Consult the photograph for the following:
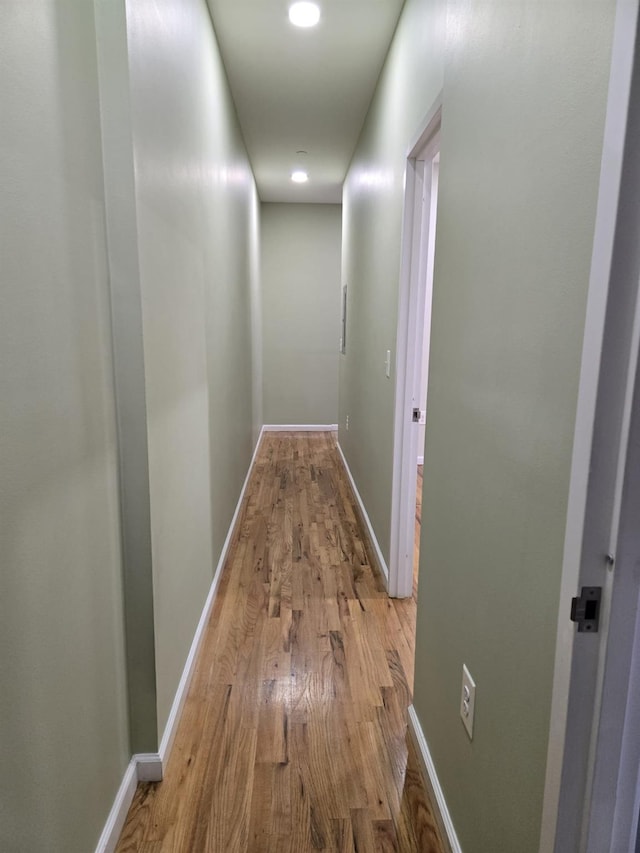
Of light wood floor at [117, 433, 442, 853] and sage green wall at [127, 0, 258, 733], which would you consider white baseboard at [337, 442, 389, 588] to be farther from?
sage green wall at [127, 0, 258, 733]

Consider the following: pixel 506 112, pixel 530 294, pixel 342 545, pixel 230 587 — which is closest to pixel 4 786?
pixel 530 294

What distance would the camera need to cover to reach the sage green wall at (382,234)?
2.15m

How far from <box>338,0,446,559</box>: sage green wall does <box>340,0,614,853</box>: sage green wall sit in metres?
0.29

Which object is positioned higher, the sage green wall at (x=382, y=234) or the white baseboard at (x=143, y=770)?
the sage green wall at (x=382, y=234)

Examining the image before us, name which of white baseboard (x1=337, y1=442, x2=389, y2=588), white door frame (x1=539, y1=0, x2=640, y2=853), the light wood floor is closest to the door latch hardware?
white door frame (x1=539, y1=0, x2=640, y2=853)

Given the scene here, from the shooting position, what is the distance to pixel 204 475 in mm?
2465

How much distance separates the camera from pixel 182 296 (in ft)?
6.47

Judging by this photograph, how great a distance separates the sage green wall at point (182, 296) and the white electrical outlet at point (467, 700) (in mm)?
873

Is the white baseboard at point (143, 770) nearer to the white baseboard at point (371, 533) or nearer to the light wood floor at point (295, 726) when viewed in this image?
the light wood floor at point (295, 726)

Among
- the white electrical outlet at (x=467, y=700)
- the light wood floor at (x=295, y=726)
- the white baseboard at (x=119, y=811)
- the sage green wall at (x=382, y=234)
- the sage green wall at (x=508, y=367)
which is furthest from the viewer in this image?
the sage green wall at (x=382, y=234)

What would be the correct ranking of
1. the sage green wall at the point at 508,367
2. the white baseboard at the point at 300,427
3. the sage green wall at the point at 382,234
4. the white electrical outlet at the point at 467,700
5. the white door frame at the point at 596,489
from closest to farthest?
the white door frame at the point at 596,489
the sage green wall at the point at 508,367
the white electrical outlet at the point at 467,700
the sage green wall at the point at 382,234
the white baseboard at the point at 300,427

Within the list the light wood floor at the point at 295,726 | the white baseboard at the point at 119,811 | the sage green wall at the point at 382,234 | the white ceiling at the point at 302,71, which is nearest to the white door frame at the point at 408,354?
the sage green wall at the point at 382,234

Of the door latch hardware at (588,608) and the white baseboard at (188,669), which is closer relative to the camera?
the door latch hardware at (588,608)

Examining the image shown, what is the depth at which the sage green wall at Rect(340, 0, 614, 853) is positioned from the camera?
2.82ft
